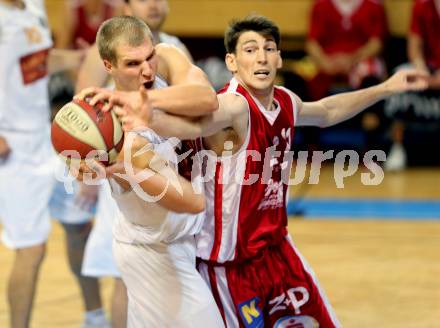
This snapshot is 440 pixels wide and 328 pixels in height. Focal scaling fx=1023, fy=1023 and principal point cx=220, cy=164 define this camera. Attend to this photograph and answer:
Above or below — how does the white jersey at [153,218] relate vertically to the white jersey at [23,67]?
below

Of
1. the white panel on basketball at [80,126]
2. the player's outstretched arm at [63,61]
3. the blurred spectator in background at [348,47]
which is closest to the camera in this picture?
the white panel on basketball at [80,126]

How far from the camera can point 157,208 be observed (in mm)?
3662

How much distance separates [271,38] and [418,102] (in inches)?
246

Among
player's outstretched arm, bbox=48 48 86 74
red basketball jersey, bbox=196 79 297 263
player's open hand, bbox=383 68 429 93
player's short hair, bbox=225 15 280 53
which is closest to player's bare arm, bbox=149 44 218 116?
red basketball jersey, bbox=196 79 297 263

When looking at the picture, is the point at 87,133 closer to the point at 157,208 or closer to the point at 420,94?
the point at 157,208

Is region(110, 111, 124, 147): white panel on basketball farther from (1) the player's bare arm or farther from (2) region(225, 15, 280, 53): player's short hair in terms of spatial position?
(2) region(225, 15, 280, 53): player's short hair

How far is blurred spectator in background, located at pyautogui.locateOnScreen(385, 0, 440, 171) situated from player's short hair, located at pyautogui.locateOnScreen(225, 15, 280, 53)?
5473 mm

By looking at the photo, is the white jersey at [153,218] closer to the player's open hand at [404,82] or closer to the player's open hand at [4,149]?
the player's open hand at [404,82]

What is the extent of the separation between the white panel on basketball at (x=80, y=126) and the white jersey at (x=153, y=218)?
0.28 metres

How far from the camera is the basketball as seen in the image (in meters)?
3.30

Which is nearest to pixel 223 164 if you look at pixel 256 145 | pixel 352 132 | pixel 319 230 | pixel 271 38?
pixel 256 145

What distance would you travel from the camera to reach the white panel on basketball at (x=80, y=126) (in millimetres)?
3299

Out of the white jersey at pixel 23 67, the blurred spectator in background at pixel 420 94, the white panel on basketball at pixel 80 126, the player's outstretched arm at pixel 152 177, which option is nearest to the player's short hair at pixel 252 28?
the player's outstretched arm at pixel 152 177

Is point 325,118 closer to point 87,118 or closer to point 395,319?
point 87,118
